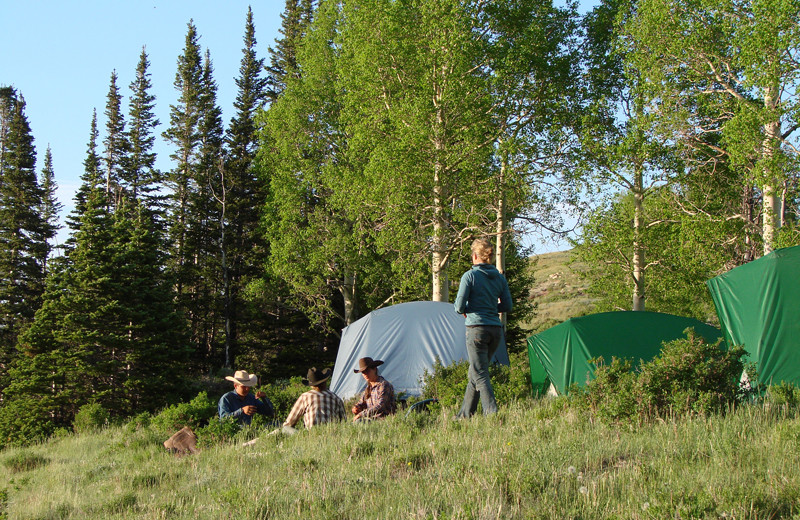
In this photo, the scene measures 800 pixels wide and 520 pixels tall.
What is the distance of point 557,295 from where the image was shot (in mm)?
59312

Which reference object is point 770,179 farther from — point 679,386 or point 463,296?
point 463,296

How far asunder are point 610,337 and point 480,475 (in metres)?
6.98

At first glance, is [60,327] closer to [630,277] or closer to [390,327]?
[390,327]

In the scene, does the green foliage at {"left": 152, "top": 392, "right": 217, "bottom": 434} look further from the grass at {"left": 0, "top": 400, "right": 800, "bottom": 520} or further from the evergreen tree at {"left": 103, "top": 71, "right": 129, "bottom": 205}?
the evergreen tree at {"left": 103, "top": 71, "right": 129, "bottom": 205}

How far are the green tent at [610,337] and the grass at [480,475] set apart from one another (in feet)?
11.6

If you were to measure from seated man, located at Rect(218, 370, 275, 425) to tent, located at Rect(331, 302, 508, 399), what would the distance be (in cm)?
448

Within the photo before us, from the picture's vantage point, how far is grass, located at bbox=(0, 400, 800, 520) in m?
4.34

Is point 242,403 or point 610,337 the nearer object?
point 242,403

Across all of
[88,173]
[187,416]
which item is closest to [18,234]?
[88,173]

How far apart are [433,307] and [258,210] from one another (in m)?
20.2

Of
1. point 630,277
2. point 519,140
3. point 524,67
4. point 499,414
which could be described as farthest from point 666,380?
point 630,277

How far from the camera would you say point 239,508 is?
512 cm

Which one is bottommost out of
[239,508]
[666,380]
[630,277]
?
[239,508]

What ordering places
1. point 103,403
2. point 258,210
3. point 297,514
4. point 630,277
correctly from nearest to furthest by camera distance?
point 297,514, point 630,277, point 103,403, point 258,210
